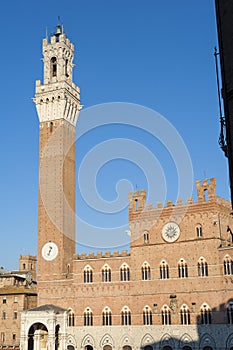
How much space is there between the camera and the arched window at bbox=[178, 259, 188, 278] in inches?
1636

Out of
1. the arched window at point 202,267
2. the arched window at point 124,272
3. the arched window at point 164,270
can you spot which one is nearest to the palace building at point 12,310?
the arched window at point 124,272

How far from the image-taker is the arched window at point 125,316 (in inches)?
1705

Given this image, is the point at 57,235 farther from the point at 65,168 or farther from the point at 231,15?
the point at 231,15

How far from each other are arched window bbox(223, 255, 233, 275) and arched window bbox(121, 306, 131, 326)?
9.82 m

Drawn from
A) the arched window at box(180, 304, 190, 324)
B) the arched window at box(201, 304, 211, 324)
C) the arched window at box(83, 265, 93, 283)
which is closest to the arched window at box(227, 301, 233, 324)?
the arched window at box(201, 304, 211, 324)

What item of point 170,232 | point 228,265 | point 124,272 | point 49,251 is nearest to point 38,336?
point 49,251

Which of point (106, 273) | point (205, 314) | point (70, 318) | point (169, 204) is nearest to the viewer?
point (205, 314)

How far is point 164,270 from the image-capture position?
1681 inches

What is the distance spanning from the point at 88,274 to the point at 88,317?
3970 mm

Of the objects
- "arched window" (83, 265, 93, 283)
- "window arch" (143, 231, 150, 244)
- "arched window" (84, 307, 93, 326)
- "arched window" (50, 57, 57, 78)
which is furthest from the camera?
"arched window" (50, 57, 57, 78)

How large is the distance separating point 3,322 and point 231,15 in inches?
1835

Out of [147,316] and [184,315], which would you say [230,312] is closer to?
[184,315]

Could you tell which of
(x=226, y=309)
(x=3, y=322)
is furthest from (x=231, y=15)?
(x=3, y=322)

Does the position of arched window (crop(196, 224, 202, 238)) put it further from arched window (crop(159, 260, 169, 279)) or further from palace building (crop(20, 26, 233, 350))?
arched window (crop(159, 260, 169, 279))
